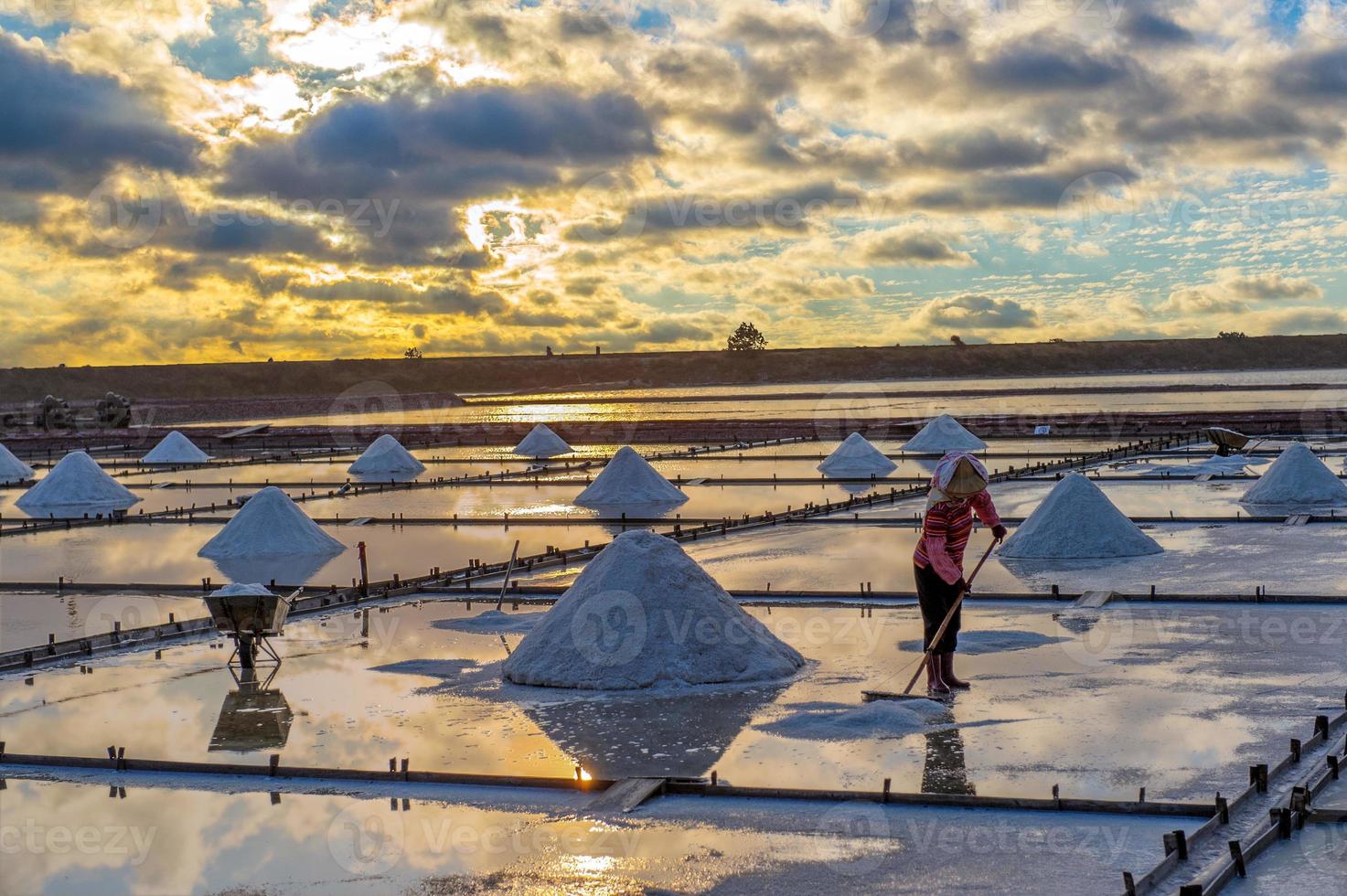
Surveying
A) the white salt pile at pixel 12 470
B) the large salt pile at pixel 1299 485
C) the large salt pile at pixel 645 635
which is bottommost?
the large salt pile at pixel 645 635

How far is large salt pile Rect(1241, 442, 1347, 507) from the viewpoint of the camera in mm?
19125

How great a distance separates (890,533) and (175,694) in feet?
33.0

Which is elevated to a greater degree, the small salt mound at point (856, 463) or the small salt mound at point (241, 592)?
the small salt mound at point (856, 463)

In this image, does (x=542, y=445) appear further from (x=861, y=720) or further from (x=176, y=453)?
(x=861, y=720)

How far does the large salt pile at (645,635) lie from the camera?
925cm

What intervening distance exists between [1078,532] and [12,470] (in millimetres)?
23901

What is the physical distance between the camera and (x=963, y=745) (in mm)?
7523

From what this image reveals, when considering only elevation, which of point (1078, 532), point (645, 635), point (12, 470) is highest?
→ point (12, 470)

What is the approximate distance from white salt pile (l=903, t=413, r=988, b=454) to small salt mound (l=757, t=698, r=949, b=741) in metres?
23.9

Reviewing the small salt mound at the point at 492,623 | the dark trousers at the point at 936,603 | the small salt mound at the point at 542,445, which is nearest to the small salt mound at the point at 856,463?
the small salt mound at the point at 542,445

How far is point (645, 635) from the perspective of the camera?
9414 mm

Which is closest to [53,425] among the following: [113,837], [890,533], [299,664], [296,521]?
[296,521]

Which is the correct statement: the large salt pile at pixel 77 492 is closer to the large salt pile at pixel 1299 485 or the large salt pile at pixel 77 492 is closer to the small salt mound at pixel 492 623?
the small salt mound at pixel 492 623

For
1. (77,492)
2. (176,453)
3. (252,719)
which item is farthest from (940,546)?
(176,453)
